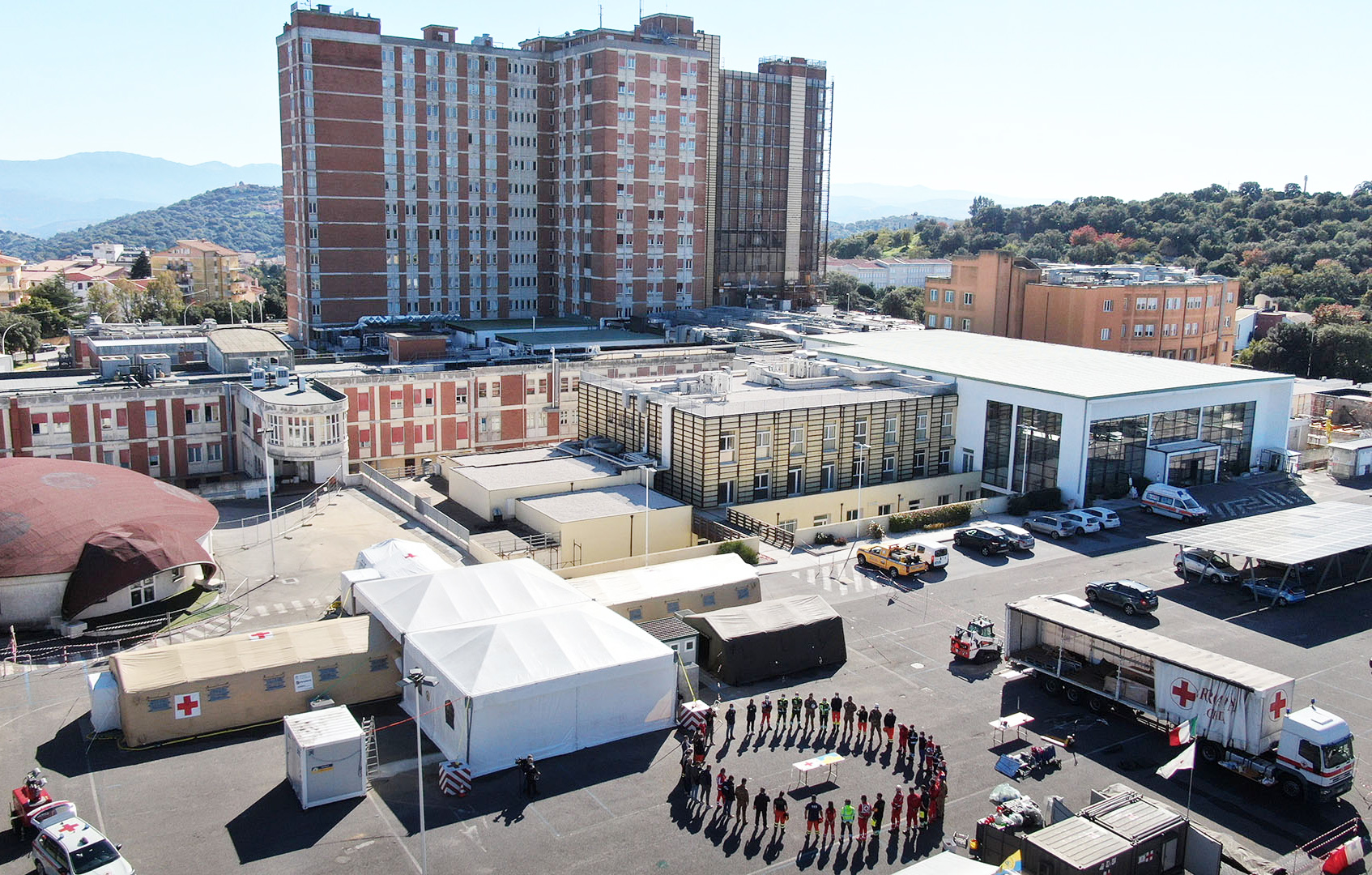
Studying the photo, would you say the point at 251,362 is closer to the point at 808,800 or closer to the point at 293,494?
the point at 293,494

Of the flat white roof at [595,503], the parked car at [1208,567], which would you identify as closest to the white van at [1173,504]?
the parked car at [1208,567]

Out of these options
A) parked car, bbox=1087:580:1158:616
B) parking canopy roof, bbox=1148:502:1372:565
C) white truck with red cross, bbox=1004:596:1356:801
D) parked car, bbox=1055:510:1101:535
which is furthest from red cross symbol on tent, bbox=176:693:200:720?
parked car, bbox=1055:510:1101:535

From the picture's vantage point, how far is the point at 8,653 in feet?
123

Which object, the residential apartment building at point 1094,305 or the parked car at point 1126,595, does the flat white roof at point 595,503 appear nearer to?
the parked car at point 1126,595

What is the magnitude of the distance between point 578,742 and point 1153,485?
38.7 metres

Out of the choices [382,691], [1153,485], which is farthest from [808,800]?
[1153,485]

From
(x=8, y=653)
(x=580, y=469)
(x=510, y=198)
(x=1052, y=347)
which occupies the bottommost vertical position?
(x=8, y=653)

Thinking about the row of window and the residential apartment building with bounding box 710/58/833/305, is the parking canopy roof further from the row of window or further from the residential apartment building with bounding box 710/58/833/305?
the residential apartment building with bounding box 710/58/833/305

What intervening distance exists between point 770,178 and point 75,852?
11135 centimetres

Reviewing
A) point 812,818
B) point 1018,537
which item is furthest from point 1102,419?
point 812,818

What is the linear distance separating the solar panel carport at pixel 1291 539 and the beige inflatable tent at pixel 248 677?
31.6m

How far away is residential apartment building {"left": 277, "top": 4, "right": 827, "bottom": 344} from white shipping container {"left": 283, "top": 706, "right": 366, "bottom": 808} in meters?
77.8

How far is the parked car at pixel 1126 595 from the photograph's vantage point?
135ft

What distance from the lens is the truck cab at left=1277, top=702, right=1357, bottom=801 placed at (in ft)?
89.0
